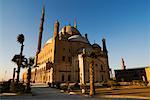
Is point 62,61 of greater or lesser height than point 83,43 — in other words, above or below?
below

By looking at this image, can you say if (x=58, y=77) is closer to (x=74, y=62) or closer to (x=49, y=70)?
(x=49, y=70)

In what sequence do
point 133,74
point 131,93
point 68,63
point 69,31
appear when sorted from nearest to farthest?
point 131,93, point 68,63, point 133,74, point 69,31

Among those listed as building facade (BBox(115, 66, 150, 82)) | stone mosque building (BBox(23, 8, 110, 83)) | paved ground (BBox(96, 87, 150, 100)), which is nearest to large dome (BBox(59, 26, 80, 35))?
stone mosque building (BBox(23, 8, 110, 83))

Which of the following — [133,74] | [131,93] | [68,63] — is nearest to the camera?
[131,93]

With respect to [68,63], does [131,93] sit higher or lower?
lower

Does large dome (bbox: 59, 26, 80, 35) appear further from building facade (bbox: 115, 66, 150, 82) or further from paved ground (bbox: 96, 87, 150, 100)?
paved ground (bbox: 96, 87, 150, 100)

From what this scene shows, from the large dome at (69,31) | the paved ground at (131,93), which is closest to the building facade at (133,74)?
the large dome at (69,31)

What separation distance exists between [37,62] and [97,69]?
32296mm

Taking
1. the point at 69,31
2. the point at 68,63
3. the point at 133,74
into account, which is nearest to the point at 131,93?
the point at 68,63

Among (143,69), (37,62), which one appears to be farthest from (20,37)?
(143,69)

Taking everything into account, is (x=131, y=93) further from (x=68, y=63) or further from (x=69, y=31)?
(x=69, y=31)

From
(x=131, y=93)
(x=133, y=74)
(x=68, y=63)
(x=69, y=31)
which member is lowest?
(x=131, y=93)

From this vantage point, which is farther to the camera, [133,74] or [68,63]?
[133,74]

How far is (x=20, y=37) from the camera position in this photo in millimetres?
31719
